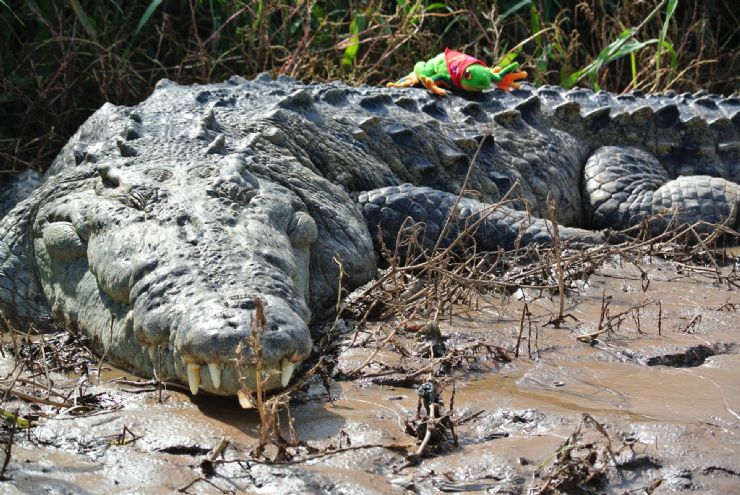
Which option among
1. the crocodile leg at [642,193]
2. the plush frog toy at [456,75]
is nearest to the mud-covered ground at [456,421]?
the crocodile leg at [642,193]

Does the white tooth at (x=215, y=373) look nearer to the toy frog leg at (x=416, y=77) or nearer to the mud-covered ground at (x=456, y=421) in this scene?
the mud-covered ground at (x=456, y=421)

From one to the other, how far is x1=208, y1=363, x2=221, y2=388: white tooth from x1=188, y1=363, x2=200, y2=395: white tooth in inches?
2.2

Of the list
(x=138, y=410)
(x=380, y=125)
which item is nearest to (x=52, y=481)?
(x=138, y=410)

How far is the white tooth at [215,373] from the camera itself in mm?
2822

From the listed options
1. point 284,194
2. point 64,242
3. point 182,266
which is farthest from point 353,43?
point 182,266

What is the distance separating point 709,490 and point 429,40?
5.84 m

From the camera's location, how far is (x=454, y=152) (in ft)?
19.1

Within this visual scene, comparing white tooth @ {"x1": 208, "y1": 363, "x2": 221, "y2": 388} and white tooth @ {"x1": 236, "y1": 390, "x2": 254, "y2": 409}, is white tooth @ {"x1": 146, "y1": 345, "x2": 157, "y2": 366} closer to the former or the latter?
white tooth @ {"x1": 208, "y1": 363, "x2": 221, "y2": 388}

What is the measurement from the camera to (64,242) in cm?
390

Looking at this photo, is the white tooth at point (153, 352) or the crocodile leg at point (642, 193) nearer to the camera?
the white tooth at point (153, 352)

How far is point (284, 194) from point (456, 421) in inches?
69.3

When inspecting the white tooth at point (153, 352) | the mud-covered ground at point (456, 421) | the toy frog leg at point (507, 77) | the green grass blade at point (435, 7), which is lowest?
the mud-covered ground at point (456, 421)

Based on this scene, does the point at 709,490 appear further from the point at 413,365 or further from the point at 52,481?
the point at 52,481

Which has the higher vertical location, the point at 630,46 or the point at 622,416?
the point at 630,46
